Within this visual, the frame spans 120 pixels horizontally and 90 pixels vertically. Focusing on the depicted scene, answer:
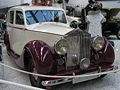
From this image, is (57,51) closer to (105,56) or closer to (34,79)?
(34,79)

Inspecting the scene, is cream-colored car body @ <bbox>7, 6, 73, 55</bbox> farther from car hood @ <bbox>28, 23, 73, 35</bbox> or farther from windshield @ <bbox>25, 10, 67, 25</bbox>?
windshield @ <bbox>25, 10, 67, 25</bbox>

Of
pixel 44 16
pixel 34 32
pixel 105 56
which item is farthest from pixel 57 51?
pixel 44 16

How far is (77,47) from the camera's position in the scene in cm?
315

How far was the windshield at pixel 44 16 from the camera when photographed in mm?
4145

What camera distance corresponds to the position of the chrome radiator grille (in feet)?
10.2

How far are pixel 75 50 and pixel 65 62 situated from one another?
28 centimetres

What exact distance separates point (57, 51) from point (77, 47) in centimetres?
40

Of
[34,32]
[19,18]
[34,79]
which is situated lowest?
[34,79]

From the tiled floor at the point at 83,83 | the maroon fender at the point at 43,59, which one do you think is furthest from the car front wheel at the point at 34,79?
the tiled floor at the point at 83,83

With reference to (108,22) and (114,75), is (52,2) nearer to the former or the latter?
(108,22)

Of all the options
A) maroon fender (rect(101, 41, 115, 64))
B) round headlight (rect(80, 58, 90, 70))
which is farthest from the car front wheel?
maroon fender (rect(101, 41, 115, 64))

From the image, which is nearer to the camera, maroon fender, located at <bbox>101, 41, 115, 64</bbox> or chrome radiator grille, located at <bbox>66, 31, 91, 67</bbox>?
chrome radiator grille, located at <bbox>66, 31, 91, 67</bbox>

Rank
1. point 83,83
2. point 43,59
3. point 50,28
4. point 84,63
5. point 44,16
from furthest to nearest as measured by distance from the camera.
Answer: point 44,16
point 50,28
point 83,83
point 84,63
point 43,59

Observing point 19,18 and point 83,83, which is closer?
point 83,83
